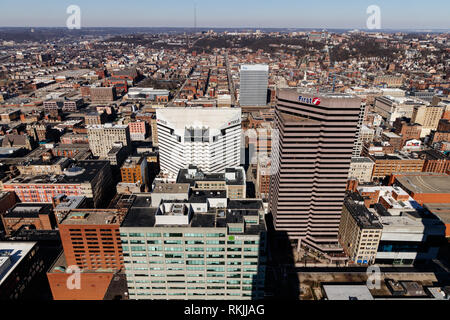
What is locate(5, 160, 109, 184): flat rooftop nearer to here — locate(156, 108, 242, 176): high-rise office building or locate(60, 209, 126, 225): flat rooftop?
locate(156, 108, 242, 176): high-rise office building

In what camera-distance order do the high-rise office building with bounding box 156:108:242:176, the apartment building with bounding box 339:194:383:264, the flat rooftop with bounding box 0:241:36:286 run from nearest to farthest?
the flat rooftop with bounding box 0:241:36:286 < the apartment building with bounding box 339:194:383:264 < the high-rise office building with bounding box 156:108:242:176

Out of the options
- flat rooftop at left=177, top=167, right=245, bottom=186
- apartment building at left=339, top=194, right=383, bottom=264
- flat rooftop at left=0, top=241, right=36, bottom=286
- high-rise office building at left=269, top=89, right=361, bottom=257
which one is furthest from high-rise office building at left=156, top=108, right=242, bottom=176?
flat rooftop at left=0, top=241, right=36, bottom=286

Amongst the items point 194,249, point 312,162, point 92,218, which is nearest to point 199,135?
point 312,162

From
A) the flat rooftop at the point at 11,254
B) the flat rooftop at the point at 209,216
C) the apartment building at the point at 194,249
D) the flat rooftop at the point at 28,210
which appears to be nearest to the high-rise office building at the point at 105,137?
the flat rooftop at the point at 28,210

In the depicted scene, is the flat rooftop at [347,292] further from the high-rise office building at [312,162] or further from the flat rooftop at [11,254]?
the flat rooftop at [11,254]
